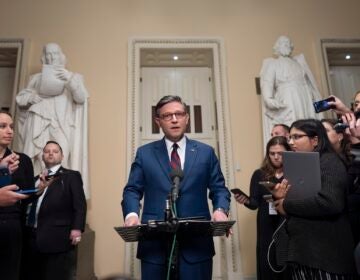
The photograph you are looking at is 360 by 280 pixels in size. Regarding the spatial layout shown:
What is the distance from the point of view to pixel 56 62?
4.11 metres

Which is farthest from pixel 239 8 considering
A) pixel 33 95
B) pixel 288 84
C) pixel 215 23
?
pixel 33 95

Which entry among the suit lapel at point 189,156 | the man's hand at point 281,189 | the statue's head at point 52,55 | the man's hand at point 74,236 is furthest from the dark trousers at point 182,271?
the statue's head at point 52,55

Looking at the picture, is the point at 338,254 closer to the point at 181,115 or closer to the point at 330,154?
the point at 330,154

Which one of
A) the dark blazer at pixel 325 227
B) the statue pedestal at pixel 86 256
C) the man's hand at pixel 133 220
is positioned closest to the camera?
the man's hand at pixel 133 220

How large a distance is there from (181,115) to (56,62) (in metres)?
2.94

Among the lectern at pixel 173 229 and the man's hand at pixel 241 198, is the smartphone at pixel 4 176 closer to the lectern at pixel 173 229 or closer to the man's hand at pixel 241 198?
the lectern at pixel 173 229

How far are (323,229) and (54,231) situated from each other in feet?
6.43

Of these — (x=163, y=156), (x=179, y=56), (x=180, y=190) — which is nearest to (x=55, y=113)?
(x=179, y=56)

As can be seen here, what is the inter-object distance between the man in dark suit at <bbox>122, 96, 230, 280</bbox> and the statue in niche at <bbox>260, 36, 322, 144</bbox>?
2.77 m

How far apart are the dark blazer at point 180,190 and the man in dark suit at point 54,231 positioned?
3.72ft

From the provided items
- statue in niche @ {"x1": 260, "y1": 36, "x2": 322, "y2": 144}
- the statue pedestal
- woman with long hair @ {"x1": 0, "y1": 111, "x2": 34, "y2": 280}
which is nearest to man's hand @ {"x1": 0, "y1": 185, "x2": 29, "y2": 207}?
woman with long hair @ {"x1": 0, "y1": 111, "x2": 34, "y2": 280}

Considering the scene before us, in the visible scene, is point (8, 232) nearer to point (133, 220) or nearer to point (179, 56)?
point (133, 220)

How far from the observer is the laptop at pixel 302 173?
1640mm

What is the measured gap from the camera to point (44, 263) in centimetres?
262
